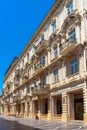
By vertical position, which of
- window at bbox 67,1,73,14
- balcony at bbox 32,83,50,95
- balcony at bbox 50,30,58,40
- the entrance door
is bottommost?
the entrance door

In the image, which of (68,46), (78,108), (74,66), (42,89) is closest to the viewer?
(68,46)

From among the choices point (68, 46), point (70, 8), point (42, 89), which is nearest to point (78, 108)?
point (68, 46)

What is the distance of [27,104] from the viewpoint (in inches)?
1901

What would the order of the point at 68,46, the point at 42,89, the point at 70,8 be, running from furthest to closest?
the point at 42,89 < the point at 70,8 < the point at 68,46

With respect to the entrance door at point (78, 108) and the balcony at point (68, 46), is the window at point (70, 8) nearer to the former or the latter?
the balcony at point (68, 46)

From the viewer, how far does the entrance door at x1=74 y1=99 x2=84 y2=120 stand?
2788cm

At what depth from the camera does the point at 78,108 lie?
28.5 meters

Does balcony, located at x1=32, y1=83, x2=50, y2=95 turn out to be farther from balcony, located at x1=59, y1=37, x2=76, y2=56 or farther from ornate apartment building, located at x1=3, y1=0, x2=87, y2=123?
balcony, located at x1=59, y1=37, x2=76, y2=56

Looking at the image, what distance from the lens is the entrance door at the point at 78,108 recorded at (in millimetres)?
27875

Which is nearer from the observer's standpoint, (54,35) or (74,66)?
(74,66)

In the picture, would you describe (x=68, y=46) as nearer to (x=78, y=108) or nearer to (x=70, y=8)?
(x=70, y=8)

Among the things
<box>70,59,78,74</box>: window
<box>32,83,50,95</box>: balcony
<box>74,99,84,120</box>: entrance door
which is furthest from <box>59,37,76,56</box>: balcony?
<box>32,83,50,95</box>: balcony

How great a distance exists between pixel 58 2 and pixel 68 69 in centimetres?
951

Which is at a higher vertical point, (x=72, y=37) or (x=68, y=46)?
(x=72, y=37)
